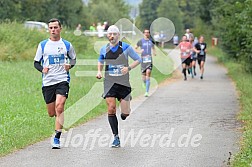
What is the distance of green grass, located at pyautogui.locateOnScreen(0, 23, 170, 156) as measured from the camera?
11.5 m

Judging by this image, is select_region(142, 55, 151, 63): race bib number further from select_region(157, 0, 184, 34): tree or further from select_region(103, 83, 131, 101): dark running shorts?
select_region(157, 0, 184, 34): tree

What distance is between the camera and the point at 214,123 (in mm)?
13523

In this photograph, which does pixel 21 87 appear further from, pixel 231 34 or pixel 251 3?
pixel 231 34

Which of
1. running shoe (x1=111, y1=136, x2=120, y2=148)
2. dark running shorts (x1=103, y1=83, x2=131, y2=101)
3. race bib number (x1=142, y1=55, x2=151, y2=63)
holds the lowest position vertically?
running shoe (x1=111, y1=136, x2=120, y2=148)

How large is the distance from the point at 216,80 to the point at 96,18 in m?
41.7

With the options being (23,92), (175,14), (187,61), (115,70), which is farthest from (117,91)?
(175,14)

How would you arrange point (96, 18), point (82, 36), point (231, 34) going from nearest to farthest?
point (231, 34)
point (82, 36)
point (96, 18)

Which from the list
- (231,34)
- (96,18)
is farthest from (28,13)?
(231,34)

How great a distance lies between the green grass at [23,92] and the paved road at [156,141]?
0.50 m

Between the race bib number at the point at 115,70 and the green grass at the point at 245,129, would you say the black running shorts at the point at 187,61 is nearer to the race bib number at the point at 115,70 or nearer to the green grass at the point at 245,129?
the green grass at the point at 245,129

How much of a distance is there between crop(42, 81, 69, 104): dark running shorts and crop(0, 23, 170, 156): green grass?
85cm

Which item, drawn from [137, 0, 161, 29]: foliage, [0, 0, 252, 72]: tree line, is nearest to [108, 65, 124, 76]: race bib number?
[0, 0, 252, 72]: tree line

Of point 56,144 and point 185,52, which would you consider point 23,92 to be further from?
point 185,52

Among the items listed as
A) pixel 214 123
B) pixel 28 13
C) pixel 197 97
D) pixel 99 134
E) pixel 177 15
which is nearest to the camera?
pixel 99 134
